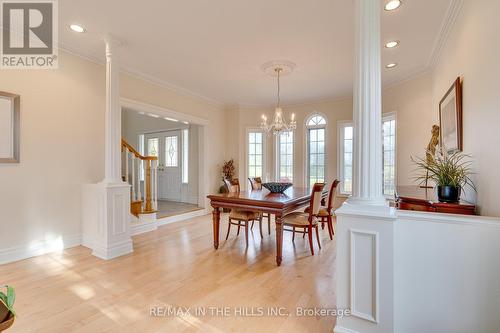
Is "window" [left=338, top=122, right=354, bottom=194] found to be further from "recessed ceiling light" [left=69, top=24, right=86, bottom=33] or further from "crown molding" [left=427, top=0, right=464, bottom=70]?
"recessed ceiling light" [left=69, top=24, right=86, bottom=33]

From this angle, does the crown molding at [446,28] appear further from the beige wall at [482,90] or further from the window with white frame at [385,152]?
the window with white frame at [385,152]

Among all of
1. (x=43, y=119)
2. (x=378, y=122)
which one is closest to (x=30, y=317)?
(x=43, y=119)

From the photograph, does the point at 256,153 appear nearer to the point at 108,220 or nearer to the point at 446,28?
the point at 108,220

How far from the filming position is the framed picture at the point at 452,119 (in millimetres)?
2412

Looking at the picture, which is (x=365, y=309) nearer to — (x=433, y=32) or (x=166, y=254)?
(x=166, y=254)

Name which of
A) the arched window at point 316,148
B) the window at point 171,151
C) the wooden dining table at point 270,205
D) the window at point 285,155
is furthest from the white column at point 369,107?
the window at point 171,151

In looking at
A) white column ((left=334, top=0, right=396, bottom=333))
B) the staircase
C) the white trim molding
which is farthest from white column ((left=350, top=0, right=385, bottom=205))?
the staircase

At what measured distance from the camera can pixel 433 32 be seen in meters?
2.96

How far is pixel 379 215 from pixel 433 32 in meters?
2.75

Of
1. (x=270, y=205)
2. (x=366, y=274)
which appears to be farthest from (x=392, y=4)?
(x=366, y=274)

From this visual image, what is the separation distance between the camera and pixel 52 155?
130 inches

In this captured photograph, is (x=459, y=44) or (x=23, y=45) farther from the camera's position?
(x=23, y=45)

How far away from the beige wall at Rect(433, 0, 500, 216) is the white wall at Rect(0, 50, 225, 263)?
4507mm

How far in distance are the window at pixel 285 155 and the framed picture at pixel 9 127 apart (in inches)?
197
